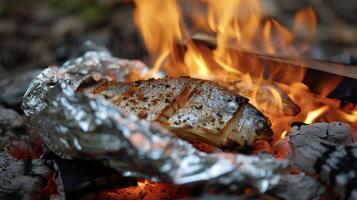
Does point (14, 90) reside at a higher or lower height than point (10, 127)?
higher

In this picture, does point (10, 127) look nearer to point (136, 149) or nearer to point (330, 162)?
point (136, 149)

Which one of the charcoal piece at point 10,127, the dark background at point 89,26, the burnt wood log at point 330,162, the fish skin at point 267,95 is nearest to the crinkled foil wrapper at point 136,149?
the burnt wood log at point 330,162

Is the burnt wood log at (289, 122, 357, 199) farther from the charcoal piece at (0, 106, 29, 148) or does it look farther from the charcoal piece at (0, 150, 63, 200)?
the charcoal piece at (0, 106, 29, 148)

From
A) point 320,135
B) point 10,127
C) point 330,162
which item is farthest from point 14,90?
point 330,162

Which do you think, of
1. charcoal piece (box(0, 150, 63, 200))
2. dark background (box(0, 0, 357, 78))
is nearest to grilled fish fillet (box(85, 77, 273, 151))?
charcoal piece (box(0, 150, 63, 200))

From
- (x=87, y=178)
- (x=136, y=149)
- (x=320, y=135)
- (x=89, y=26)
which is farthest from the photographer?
(x=89, y=26)

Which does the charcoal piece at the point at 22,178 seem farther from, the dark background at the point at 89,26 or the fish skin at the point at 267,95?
the dark background at the point at 89,26

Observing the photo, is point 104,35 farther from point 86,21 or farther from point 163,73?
point 163,73
